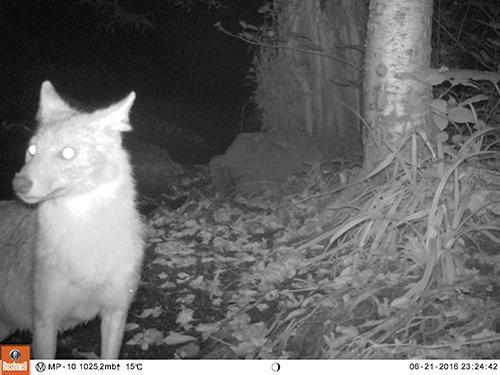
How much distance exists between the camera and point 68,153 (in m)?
2.97

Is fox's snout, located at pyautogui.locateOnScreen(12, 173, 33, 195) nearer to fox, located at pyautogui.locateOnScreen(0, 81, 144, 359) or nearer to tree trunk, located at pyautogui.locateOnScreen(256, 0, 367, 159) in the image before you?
fox, located at pyautogui.locateOnScreen(0, 81, 144, 359)

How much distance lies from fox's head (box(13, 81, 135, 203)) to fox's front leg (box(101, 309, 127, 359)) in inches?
35.4

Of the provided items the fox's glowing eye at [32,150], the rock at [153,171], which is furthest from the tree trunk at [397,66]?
the rock at [153,171]

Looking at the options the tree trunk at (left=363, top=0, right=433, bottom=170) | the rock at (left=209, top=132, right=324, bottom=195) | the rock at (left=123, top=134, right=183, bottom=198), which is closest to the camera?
the tree trunk at (left=363, top=0, right=433, bottom=170)

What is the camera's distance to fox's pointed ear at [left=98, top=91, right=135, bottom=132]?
3.14 meters

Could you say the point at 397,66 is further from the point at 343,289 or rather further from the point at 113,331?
the point at 113,331

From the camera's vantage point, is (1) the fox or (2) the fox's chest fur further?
(2) the fox's chest fur

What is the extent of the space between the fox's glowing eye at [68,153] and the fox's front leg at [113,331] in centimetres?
110

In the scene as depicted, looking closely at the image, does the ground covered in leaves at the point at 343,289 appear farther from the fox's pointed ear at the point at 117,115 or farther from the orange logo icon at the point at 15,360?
the fox's pointed ear at the point at 117,115

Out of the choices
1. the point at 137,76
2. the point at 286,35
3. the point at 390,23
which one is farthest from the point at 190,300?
the point at 137,76

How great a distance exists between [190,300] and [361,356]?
5.88 ft

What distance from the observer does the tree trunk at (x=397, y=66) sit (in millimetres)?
4258

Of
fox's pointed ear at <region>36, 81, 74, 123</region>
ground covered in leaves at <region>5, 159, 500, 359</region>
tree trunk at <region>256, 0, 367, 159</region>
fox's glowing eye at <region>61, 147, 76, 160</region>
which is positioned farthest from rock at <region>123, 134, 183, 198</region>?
fox's glowing eye at <region>61, 147, 76, 160</region>

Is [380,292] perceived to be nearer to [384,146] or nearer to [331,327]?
[331,327]
